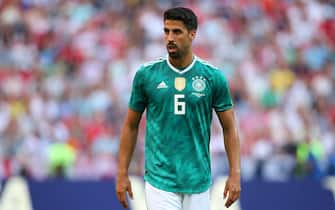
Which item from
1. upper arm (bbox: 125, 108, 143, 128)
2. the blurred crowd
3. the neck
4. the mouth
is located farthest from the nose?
the blurred crowd

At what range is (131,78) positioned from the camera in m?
15.4

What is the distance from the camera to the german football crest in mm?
6977

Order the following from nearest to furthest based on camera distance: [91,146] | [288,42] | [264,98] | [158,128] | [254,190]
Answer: [158,128], [254,190], [91,146], [264,98], [288,42]

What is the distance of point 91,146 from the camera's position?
14.3 meters

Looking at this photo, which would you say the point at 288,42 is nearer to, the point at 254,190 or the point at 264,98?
the point at 264,98

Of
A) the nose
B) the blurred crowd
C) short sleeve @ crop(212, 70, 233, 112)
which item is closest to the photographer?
the nose

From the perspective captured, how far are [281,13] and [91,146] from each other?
495cm

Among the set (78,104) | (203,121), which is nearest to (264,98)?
(78,104)

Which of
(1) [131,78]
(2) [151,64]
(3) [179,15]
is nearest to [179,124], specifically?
(2) [151,64]

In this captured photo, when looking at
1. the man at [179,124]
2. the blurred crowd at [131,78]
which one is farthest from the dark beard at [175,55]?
the blurred crowd at [131,78]

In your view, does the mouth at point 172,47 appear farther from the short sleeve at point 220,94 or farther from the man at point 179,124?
the short sleeve at point 220,94

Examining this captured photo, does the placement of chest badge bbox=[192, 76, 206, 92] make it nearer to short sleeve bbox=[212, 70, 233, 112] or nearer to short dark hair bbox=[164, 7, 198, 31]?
short sleeve bbox=[212, 70, 233, 112]

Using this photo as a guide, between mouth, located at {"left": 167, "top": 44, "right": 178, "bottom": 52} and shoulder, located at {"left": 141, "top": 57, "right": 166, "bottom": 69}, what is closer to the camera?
mouth, located at {"left": 167, "top": 44, "right": 178, "bottom": 52}

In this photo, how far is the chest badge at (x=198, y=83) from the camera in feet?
22.9
